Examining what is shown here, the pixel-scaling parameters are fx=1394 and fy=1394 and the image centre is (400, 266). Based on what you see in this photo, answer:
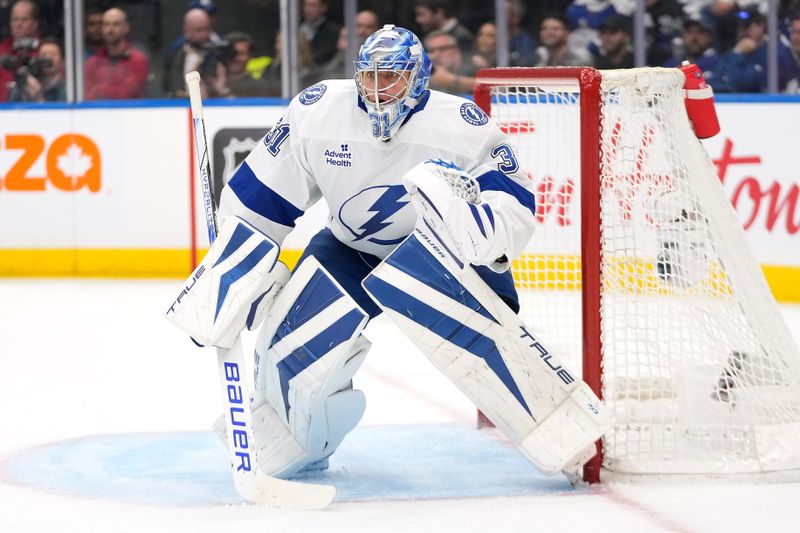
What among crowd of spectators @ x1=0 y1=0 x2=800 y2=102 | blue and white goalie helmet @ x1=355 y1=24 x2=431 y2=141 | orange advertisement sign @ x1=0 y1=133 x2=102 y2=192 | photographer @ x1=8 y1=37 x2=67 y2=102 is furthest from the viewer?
photographer @ x1=8 y1=37 x2=67 y2=102

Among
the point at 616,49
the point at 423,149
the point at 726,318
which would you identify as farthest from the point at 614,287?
the point at 616,49

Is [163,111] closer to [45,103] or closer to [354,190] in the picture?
[45,103]

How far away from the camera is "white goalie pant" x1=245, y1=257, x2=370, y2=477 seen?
8.93 feet

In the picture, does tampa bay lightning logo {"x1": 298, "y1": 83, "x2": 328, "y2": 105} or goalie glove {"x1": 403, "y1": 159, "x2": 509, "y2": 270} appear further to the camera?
tampa bay lightning logo {"x1": 298, "y1": 83, "x2": 328, "y2": 105}

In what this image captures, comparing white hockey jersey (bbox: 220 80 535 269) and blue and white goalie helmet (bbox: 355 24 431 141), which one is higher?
blue and white goalie helmet (bbox: 355 24 431 141)

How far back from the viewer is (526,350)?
2777 millimetres

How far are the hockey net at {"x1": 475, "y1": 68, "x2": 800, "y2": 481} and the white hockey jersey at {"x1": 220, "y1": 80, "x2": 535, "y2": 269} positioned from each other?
204 millimetres

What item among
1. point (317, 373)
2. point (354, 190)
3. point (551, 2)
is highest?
point (551, 2)

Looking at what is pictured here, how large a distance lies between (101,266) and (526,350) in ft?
13.5

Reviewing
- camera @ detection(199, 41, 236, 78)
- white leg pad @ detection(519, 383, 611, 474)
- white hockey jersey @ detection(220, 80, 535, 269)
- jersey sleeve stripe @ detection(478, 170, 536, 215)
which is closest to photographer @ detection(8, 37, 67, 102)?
camera @ detection(199, 41, 236, 78)

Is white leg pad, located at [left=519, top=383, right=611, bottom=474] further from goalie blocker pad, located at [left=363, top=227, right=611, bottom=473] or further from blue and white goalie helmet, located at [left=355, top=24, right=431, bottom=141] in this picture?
blue and white goalie helmet, located at [left=355, top=24, right=431, bottom=141]

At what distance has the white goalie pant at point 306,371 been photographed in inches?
107

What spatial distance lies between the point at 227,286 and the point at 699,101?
3.76 ft

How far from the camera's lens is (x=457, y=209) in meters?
2.52
